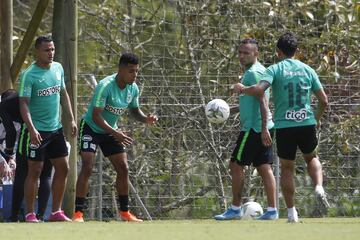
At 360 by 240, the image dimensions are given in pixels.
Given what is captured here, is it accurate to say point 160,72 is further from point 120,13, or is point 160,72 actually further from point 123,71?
point 123,71

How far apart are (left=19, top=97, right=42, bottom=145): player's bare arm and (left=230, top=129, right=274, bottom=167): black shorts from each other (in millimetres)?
2266

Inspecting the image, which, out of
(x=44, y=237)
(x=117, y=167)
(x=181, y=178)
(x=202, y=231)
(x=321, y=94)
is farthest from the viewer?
(x=181, y=178)

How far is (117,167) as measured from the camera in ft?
43.5

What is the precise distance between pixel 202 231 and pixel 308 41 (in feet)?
25.9

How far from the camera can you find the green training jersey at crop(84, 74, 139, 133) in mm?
13047

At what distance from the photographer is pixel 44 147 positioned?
12922mm

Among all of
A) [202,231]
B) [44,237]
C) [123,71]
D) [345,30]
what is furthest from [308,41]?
[44,237]

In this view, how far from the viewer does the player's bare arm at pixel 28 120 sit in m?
12.5

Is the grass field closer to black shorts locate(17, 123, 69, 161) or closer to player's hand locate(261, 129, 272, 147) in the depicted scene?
player's hand locate(261, 129, 272, 147)

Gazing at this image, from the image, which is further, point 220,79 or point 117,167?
point 220,79

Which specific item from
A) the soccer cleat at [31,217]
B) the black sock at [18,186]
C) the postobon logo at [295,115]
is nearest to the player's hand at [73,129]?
the black sock at [18,186]

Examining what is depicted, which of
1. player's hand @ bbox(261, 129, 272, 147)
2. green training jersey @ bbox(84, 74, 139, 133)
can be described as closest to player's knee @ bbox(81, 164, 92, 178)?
green training jersey @ bbox(84, 74, 139, 133)

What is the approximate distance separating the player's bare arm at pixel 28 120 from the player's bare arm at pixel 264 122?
2.35 metres

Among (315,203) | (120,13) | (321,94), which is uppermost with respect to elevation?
(120,13)
